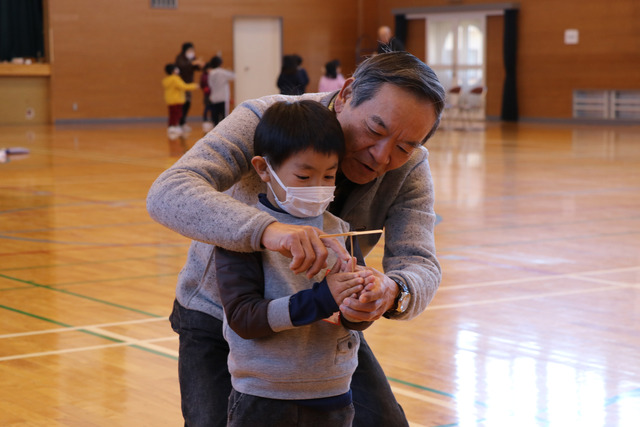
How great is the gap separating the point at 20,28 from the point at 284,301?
20.1 m

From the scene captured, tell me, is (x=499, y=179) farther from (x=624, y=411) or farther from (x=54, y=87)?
(x=54, y=87)

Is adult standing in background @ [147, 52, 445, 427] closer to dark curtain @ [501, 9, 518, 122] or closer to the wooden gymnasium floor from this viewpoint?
the wooden gymnasium floor

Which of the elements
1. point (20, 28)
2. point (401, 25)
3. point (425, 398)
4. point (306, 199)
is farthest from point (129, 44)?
point (306, 199)

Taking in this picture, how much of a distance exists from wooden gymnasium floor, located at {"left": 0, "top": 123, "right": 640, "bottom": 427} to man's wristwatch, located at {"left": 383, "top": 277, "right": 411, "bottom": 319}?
1123 millimetres

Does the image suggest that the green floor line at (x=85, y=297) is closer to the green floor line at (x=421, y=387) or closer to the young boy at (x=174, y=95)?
the green floor line at (x=421, y=387)

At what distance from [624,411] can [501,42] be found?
19765 millimetres

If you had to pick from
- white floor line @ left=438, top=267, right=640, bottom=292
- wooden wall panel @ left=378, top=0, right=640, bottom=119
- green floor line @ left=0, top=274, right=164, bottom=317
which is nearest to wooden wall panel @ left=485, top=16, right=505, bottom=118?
wooden wall panel @ left=378, top=0, right=640, bottom=119

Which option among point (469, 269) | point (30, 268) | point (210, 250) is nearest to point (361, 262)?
point (210, 250)

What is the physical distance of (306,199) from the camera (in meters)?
1.92

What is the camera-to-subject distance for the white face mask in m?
1.92

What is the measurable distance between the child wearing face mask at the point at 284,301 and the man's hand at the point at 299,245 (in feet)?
0.33

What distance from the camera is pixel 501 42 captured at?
2209cm

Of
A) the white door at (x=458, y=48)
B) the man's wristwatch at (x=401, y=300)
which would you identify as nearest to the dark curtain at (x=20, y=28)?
the white door at (x=458, y=48)

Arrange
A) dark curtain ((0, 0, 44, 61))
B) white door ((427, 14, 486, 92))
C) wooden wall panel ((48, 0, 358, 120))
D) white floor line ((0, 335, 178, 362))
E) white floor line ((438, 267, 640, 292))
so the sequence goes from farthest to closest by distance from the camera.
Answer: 1. white door ((427, 14, 486, 92))
2. wooden wall panel ((48, 0, 358, 120))
3. dark curtain ((0, 0, 44, 61))
4. white floor line ((438, 267, 640, 292))
5. white floor line ((0, 335, 178, 362))
